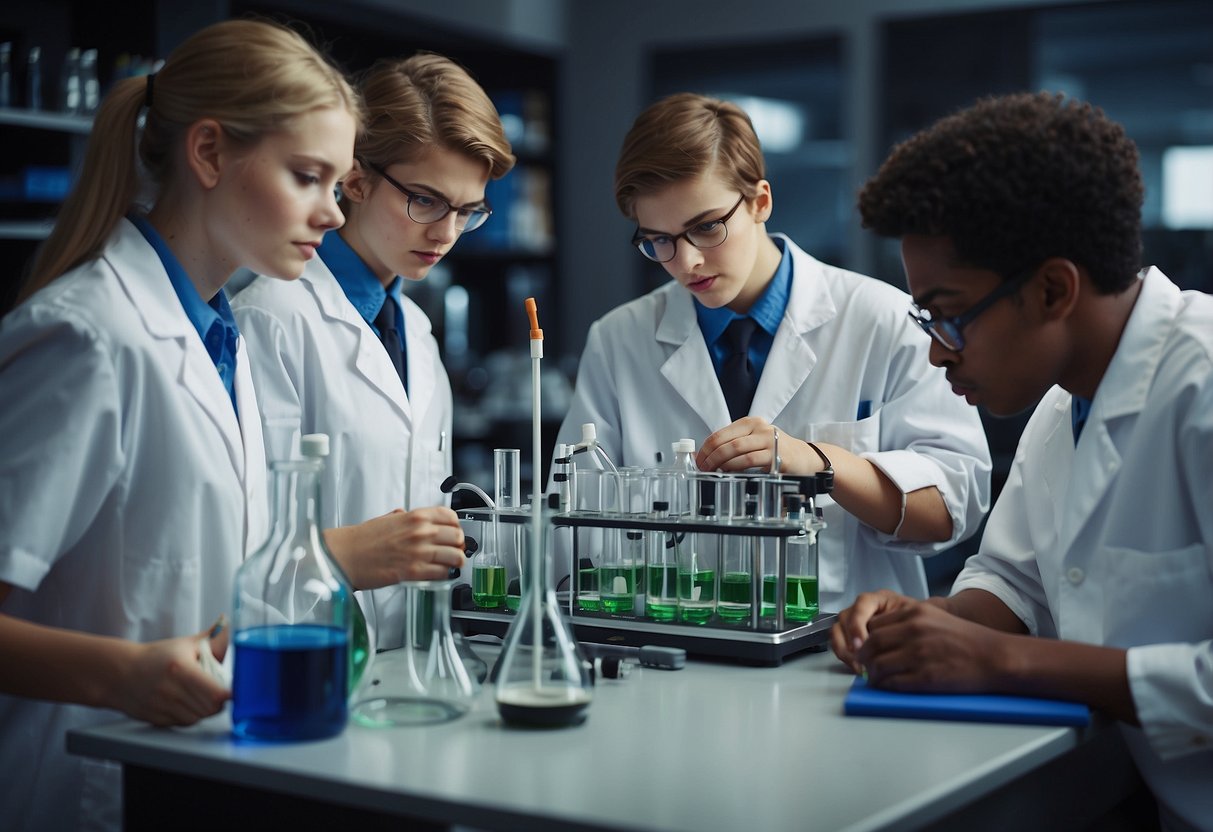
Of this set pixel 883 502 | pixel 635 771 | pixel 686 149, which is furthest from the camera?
pixel 686 149

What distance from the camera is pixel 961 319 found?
165cm

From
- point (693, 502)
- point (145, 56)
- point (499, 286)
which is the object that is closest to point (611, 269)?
point (499, 286)

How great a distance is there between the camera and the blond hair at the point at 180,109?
168cm

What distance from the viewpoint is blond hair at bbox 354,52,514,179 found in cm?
225

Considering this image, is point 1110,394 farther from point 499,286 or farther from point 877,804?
point 499,286

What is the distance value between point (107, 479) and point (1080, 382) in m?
1.28

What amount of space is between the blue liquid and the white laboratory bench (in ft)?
0.08

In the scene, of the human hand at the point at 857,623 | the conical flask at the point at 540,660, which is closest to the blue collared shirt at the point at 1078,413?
the human hand at the point at 857,623

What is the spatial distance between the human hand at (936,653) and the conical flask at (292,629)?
2.20ft

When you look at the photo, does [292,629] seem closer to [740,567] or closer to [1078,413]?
[740,567]

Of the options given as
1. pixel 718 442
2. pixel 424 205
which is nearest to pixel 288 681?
pixel 718 442

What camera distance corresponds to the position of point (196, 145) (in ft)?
5.55

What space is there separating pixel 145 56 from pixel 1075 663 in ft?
12.5

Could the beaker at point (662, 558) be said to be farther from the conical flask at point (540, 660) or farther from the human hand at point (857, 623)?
the conical flask at point (540, 660)
